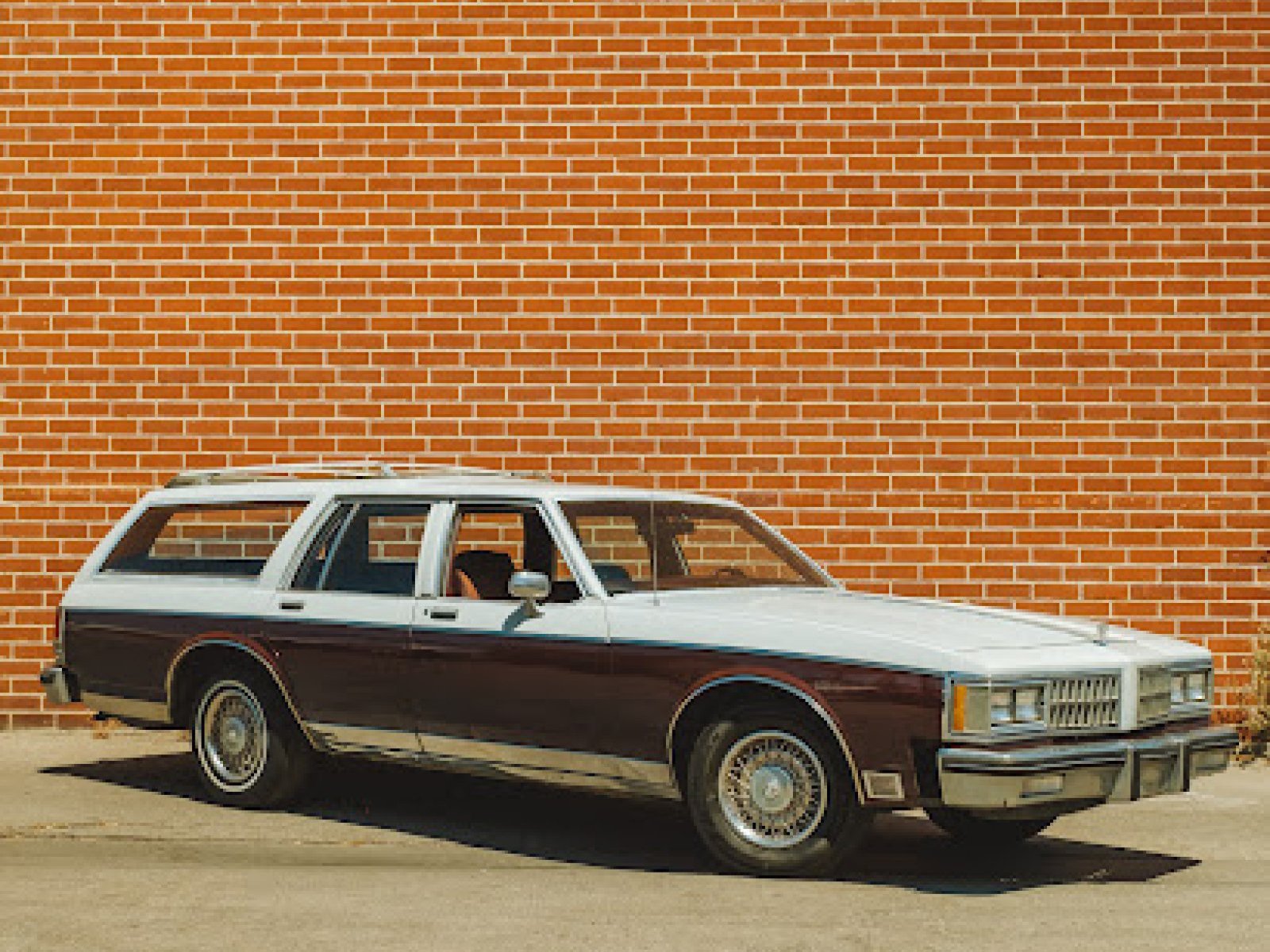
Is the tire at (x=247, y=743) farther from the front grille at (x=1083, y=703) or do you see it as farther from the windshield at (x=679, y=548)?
the front grille at (x=1083, y=703)

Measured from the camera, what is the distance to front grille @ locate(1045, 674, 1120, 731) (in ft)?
24.8

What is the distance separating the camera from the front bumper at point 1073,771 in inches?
285

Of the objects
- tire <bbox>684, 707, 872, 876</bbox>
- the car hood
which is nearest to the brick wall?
the car hood

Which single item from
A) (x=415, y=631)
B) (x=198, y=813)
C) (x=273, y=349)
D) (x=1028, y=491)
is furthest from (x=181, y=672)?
(x=1028, y=491)

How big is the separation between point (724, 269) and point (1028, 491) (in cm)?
232

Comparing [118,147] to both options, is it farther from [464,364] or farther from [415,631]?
[415,631]

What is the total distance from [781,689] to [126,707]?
3.79 metres

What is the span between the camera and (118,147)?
12.9m

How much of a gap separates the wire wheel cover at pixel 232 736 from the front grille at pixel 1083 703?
3856mm

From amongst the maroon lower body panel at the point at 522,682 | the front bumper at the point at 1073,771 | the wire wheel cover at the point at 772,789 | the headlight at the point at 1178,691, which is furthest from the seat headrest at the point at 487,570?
the headlight at the point at 1178,691

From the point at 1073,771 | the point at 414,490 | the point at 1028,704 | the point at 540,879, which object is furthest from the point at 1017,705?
the point at 414,490

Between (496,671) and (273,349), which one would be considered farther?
(273,349)

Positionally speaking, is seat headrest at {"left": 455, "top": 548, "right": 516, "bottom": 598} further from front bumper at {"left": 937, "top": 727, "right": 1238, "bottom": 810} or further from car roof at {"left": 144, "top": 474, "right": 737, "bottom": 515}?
front bumper at {"left": 937, "top": 727, "right": 1238, "bottom": 810}

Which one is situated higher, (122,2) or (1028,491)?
(122,2)
